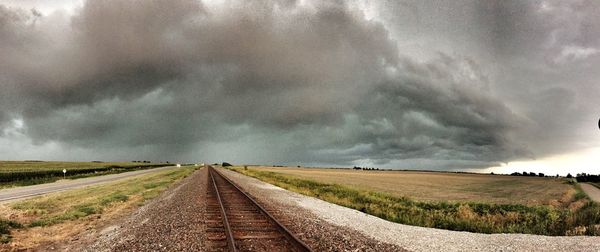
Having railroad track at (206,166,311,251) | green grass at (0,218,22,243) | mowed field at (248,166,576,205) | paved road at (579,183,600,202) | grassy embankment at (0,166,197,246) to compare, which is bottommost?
paved road at (579,183,600,202)

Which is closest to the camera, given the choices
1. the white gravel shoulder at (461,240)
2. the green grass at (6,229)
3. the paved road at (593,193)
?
the white gravel shoulder at (461,240)

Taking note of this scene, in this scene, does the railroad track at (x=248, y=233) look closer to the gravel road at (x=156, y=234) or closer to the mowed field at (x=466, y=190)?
the gravel road at (x=156, y=234)

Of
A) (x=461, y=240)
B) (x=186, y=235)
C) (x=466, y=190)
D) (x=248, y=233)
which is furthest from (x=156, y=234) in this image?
(x=466, y=190)

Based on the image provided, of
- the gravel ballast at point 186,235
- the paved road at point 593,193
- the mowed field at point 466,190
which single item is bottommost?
the paved road at point 593,193

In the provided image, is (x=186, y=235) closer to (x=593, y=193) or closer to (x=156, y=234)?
(x=156, y=234)

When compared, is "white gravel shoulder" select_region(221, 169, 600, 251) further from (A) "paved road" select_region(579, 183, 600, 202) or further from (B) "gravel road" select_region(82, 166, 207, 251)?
(A) "paved road" select_region(579, 183, 600, 202)

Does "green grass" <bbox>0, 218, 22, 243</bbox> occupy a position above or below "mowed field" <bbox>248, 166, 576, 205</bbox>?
above

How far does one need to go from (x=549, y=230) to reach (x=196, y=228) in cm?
1452

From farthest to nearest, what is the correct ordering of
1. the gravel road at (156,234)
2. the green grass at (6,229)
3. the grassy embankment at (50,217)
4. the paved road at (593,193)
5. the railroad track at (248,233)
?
the paved road at (593,193) → the grassy embankment at (50,217) → the green grass at (6,229) → the gravel road at (156,234) → the railroad track at (248,233)

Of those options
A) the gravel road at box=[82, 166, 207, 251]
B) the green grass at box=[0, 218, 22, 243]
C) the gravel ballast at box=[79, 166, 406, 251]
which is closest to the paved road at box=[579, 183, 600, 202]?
the gravel ballast at box=[79, 166, 406, 251]

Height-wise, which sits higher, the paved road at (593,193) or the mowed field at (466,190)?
the mowed field at (466,190)

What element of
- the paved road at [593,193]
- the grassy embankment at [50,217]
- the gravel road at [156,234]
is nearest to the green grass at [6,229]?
the grassy embankment at [50,217]

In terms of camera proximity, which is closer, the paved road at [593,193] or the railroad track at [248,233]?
the railroad track at [248,233]

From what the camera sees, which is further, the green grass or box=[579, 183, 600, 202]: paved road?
box=[579, 183, 600, 202]: paved road
